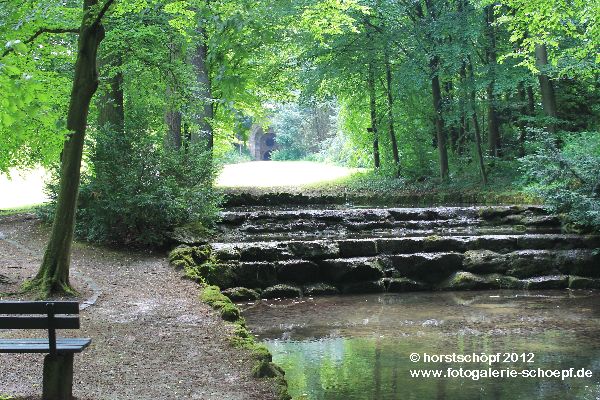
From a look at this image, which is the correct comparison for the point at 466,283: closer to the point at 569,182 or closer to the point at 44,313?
the point at 569,182

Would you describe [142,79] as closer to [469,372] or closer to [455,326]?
[455,326]

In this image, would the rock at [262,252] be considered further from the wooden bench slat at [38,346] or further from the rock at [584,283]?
the wooden bench slat at [38,346]

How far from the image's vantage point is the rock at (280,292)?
504 inches

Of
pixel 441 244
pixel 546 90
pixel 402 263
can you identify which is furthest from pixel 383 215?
pixel 546 90

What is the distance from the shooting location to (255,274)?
13.1 meters

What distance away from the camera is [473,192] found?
22.3 meters

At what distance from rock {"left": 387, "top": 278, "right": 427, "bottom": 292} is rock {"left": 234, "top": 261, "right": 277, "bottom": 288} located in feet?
7.37

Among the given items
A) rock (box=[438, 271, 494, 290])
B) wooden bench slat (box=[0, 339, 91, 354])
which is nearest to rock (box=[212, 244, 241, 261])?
rock (box=[438, 271, 494, 290])

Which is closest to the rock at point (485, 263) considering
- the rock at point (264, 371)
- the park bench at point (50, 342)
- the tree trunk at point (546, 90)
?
the rock at point (264, 371)

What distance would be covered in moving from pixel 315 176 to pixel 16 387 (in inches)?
1192

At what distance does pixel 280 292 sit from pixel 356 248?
203 centimetres

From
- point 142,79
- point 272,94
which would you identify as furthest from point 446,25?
point 142,79

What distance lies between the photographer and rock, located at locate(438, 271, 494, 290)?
13.3 meters

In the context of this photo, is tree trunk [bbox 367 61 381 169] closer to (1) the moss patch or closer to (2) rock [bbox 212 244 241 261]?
(2) rock [bbox 212 244 241 261]
